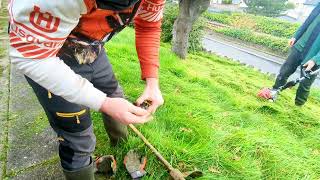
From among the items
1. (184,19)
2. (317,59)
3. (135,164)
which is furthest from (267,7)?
(135,164)

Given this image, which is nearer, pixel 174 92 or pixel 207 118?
pixel 207 118

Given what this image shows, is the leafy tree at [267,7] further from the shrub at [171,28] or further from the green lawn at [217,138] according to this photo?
the green lawn at [217,138]

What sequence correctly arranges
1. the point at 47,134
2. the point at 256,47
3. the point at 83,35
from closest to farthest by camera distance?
the point at 83,35, the point at 47,134, the point at 256,47

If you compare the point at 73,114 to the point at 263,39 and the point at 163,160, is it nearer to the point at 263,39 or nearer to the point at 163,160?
the point at 163,160

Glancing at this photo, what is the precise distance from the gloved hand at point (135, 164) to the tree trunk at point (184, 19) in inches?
214

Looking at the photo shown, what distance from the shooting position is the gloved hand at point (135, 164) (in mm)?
2148

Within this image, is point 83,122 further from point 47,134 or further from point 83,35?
point 47,134

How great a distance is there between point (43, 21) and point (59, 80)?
24cm

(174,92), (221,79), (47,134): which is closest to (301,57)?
(221,79)

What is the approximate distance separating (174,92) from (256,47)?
16.8 metres

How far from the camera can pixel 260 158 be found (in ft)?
8.88

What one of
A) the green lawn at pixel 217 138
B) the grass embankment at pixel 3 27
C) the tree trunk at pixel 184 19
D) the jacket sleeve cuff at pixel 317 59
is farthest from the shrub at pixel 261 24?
the green lawn at pixel 217 138

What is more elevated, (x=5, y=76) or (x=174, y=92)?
(x=5, y=76)

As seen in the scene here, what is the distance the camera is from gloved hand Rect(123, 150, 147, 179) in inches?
84.6
